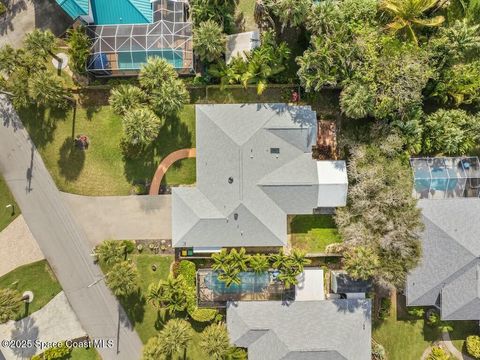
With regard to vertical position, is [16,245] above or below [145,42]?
below

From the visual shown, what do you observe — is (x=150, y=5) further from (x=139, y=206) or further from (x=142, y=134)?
(x=139, y=206)

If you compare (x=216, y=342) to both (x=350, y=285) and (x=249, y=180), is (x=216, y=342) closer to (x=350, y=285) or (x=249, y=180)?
(x=350, y=285)

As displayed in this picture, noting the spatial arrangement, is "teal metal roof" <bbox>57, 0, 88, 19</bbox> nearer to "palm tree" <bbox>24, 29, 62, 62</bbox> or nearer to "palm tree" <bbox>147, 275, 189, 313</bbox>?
"palm tree" <bbox>24, 29, 62, 62</bbox>

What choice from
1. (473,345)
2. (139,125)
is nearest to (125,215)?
(139,125)

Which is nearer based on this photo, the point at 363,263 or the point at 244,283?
the point at 363,263

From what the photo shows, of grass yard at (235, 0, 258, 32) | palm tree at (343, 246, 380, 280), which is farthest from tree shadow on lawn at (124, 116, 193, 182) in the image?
palm tree at (343, 246, 380, 280)

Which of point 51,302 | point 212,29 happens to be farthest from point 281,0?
point 51,302

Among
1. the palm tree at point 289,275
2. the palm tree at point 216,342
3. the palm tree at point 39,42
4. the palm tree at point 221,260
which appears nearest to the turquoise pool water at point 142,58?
the palm tree at point 39,42
